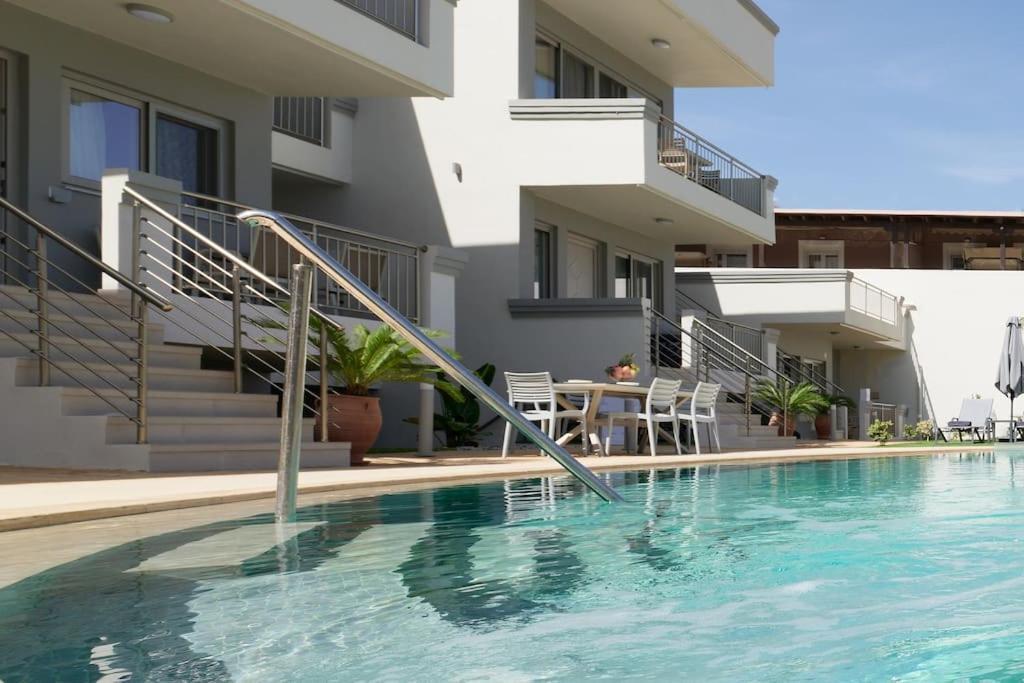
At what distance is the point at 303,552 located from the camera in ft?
20.4

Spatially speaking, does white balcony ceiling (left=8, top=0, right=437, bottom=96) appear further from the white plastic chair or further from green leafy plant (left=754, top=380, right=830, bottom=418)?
green leafy plant (left=754, top=380, right=830, bottom=418)

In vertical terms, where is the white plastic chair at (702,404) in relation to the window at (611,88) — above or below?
below

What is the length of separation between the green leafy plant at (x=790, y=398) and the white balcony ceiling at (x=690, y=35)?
21.7ft

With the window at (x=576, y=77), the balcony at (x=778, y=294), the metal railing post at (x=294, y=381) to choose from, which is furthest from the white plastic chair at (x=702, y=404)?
the balcony at (x=778, y=294)

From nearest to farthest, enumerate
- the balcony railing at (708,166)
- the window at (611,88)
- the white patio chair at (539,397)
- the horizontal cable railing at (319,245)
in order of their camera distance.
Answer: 1. the horizontal cable railing at (319,245)
2. the white patio chair at (539,397)
3. the balcony railing at (708,166)
4. the window at (611,88)

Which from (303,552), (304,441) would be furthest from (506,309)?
(303,552)

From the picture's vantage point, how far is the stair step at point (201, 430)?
10902 millimetres

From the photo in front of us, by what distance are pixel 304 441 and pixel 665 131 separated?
43.1 ft

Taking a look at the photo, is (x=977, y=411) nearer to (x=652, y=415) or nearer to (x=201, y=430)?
(x=652, y=415)

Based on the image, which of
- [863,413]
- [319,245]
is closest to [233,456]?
[319,245]

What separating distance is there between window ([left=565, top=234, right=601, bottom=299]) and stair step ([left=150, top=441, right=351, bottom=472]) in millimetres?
11400

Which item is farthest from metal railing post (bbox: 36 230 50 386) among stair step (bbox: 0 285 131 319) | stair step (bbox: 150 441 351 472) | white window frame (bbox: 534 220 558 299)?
white window frame (bbox: 534 220 558 299)

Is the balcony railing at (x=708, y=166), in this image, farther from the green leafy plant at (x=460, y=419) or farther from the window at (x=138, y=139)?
the window at (x=138, y=139)

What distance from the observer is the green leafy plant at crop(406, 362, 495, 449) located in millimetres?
18672
